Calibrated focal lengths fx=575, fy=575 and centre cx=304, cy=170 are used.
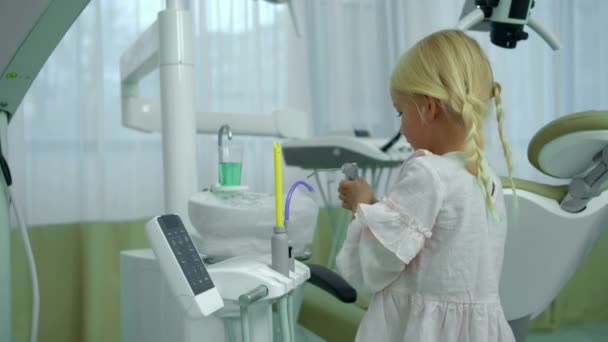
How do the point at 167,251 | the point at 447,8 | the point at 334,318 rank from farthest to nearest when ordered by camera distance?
the point at 447,8
the point at 334,318
the point at 167,251

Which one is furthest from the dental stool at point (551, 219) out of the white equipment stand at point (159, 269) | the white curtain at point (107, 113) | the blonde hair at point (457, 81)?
the white curtain at point (107, 113)

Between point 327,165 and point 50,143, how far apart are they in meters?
0.97

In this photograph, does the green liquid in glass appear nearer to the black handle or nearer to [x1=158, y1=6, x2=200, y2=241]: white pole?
[x1=158, y1=6, x2=200, y2=241]: white pole

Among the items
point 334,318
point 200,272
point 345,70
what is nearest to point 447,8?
point 345,70

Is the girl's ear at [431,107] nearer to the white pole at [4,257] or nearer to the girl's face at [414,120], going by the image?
the girl's face at [414,120]

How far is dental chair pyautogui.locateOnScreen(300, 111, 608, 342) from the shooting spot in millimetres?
1188

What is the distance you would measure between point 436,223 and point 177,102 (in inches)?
23.2

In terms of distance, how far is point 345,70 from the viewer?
8.18 ft

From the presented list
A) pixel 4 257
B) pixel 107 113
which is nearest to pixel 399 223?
pixel 4 257

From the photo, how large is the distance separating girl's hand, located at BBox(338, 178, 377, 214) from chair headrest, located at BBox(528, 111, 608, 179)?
0.42 metres

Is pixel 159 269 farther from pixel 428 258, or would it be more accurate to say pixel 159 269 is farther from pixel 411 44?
pixel 411 44

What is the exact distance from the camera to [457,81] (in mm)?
993

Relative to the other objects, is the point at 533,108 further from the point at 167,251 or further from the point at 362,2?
the point at 167,251

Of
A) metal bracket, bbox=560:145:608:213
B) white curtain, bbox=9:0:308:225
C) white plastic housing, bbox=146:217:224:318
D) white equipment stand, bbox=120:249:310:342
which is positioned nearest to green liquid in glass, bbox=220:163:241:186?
white equipment stand, bbox=120:249:310:342
